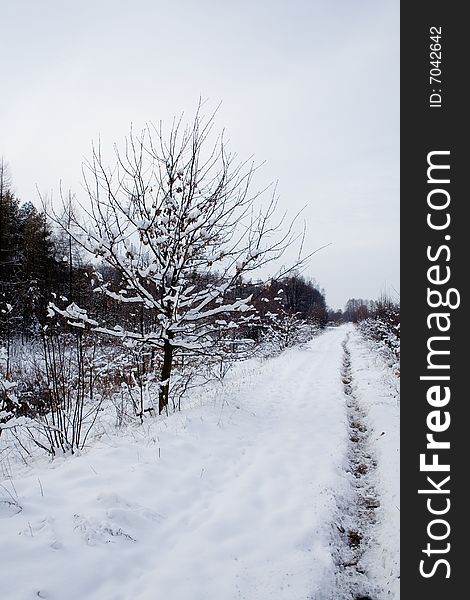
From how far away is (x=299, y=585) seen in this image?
308 centimetres

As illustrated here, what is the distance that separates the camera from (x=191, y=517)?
12.9 feet

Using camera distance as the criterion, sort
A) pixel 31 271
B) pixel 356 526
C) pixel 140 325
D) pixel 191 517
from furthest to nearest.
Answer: pixel 31 271, pixel 140 325, pixel 356 526, pixel 191 517

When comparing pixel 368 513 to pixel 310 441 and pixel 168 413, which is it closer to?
pixel 310 441

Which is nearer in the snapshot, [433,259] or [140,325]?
[433,259]

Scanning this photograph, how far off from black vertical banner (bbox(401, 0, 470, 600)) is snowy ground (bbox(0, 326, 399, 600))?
2.82 feet

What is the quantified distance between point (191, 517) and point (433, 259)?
348cm

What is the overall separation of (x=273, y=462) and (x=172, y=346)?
303 cm

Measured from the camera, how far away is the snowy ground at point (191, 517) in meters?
2.97

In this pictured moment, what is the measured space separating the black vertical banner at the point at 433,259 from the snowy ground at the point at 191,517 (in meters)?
0.86

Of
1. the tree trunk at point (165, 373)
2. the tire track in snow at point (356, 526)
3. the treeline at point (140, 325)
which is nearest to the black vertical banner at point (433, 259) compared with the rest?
the tire track in snow at point (356, 526)

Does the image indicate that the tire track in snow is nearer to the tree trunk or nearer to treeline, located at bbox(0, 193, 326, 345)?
the tree trunk

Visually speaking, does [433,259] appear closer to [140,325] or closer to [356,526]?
[356,526]

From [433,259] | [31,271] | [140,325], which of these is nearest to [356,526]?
[433,259]

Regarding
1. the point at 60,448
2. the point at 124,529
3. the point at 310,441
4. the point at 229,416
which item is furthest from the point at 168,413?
the point at 124,529
